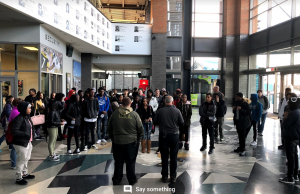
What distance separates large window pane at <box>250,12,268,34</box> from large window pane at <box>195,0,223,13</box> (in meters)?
3.26

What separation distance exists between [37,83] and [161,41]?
11.9m

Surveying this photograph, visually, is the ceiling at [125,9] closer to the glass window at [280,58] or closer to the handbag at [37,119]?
the glass window at [280,58]

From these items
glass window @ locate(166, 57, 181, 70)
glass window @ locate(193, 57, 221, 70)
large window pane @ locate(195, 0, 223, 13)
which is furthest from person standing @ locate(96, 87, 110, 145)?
large window pane @ locate(195, 0, 223, 13)

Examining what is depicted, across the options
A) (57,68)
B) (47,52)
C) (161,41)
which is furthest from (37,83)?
(161,41)

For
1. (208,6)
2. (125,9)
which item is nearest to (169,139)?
(208,6)

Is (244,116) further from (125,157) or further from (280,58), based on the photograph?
(280,58)

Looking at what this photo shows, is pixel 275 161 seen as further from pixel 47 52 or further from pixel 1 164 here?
pixel 47 52

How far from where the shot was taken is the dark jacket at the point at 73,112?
21.8 ft

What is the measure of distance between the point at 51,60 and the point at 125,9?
49.2 feet

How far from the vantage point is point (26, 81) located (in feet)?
34.9

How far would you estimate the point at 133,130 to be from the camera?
4.57 m

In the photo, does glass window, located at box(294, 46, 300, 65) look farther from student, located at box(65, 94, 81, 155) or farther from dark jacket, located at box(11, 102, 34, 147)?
dark jacket, located at box(11, 102, 34, 147)

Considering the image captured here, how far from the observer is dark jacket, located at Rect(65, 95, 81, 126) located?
663 centimetres

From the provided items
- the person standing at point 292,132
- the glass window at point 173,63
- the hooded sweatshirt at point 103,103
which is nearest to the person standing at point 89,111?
the hooded sweatshirt at point 103,103
